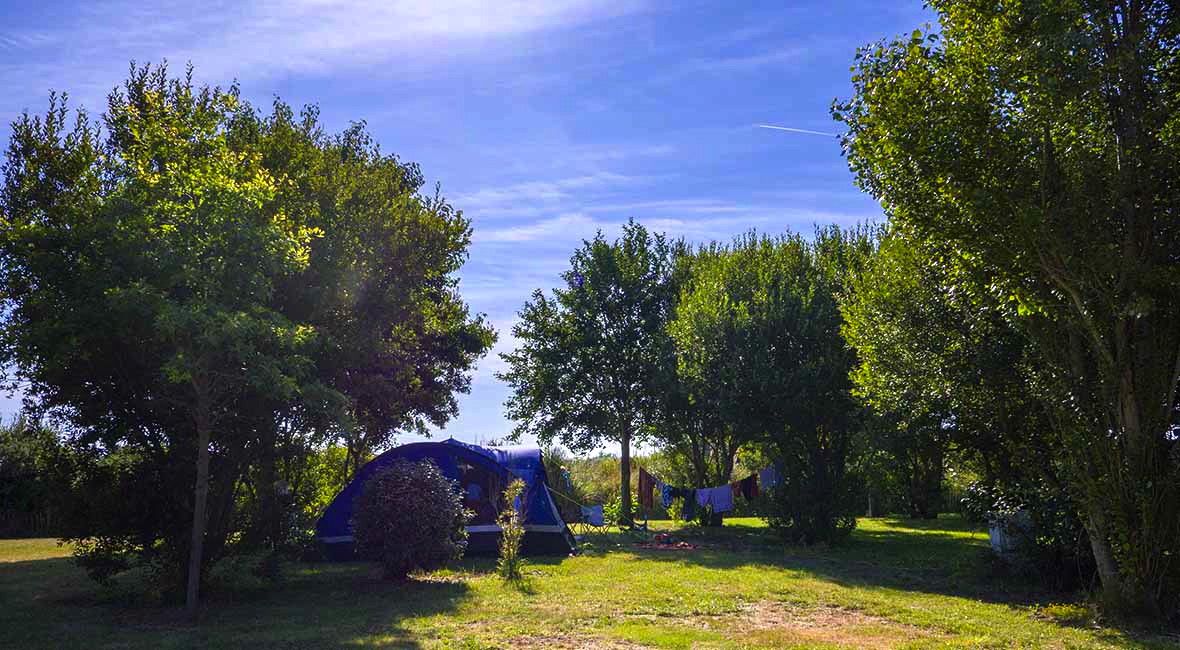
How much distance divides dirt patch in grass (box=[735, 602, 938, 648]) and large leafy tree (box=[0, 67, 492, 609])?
621 centimetres

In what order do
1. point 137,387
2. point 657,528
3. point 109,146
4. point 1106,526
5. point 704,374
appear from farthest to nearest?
point 657,528
point 704,374
point 109,146
point 137,387
point 1106,526

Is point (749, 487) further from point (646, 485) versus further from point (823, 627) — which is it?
point (823, 627)

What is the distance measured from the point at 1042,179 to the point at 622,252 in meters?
19.7

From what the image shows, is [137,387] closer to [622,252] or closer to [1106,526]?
[1106,526]

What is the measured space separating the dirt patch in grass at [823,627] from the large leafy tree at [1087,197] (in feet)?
10.2

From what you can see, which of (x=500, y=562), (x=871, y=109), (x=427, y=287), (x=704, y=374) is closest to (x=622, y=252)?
(x=704, y=374)

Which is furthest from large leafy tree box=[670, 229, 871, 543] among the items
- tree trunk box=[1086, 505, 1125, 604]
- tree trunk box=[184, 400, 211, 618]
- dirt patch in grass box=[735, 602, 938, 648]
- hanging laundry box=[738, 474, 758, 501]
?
tree trunk box=[184, 400, 211, 618]

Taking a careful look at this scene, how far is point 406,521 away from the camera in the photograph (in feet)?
44.7

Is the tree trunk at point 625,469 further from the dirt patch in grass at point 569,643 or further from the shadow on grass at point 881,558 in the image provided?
the dirt patch in grass at point 569,643

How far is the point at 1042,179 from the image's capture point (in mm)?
10531

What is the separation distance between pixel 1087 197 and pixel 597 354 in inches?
753

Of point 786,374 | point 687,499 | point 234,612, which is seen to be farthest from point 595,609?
point 687,499

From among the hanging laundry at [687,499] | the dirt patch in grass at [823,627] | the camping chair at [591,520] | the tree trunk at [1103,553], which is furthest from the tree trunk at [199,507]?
the hanging laundry at [687,499]

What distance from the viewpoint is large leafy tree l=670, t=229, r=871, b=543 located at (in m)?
20.4
